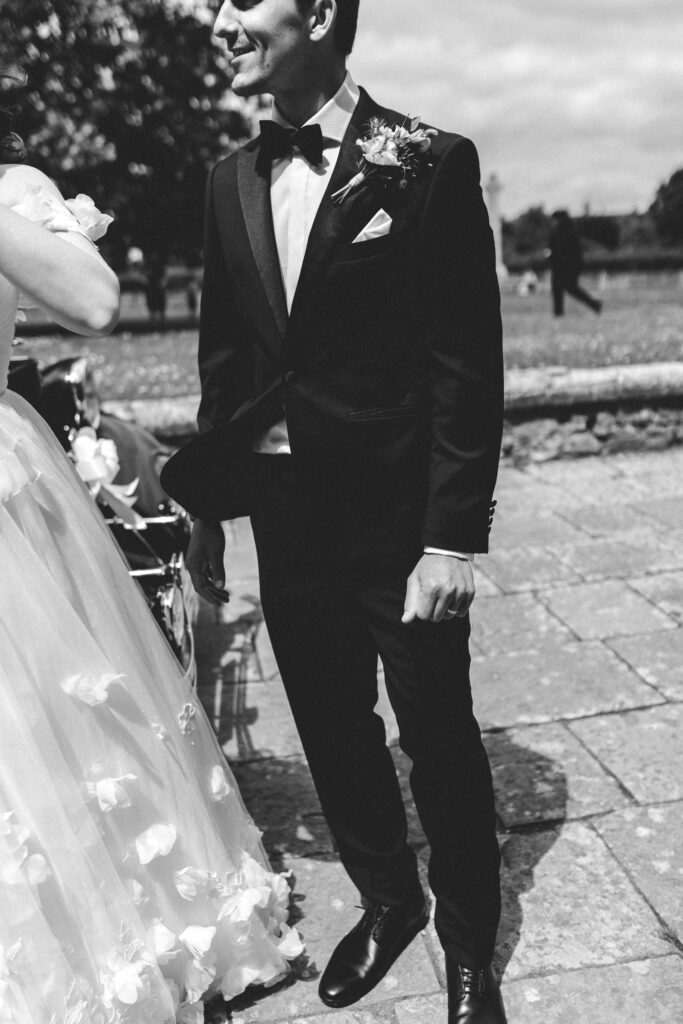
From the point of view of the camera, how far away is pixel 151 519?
3395 mm

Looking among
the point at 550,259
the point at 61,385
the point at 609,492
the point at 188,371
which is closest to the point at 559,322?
the point at 550,259

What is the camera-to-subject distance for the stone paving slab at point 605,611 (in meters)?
4.05

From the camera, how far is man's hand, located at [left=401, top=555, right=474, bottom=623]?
1.82 metres

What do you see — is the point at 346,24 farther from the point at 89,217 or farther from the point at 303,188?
the point at 89,217

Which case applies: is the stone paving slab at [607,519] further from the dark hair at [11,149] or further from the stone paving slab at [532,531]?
the dark hair at [11,149]

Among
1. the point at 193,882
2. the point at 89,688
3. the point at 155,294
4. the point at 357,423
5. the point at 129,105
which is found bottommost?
the point at 193,882

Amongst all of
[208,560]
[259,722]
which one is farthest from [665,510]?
[208,560]

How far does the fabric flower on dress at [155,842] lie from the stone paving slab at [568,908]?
878mm

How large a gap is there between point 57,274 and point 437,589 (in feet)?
3.04

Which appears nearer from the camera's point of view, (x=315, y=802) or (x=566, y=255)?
(x=315, y=802)

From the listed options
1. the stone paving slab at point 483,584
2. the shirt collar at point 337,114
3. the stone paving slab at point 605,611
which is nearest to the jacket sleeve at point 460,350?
the shirt collar at point 337,114

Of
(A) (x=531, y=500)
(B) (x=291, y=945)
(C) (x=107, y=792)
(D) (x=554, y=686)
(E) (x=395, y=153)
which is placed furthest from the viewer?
(A) (x=531, y=500)

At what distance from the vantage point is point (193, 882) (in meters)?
1.99

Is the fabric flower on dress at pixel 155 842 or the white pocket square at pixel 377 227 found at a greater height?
the white pocket square at pixel 377 227
